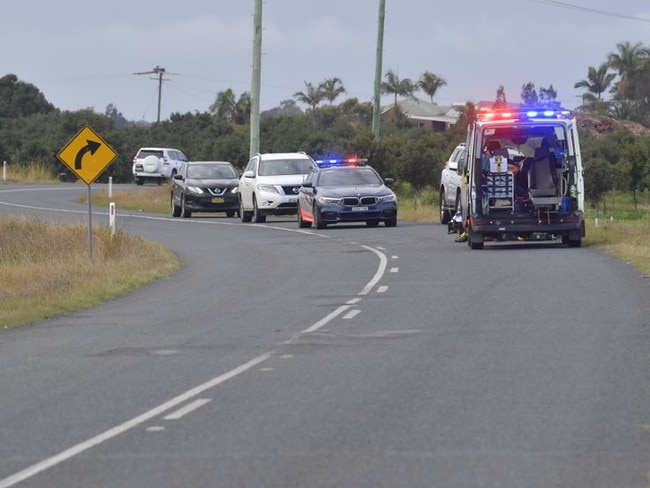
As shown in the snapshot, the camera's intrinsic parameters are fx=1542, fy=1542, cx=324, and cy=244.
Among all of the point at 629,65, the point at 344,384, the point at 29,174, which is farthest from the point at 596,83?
the point at 344,384

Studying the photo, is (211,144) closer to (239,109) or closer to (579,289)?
(239,109)

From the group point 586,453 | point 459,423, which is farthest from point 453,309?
point 586,453

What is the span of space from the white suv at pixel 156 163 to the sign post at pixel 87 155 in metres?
43.4

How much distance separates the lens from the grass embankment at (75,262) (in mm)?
19828

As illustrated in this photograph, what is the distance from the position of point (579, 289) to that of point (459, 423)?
9.78 metres

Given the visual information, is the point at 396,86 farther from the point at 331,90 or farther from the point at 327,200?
the point at 327,200

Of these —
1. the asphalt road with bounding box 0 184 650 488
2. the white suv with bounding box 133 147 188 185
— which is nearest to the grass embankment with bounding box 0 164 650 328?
the asphalt road with bounding box 0 184 650 488

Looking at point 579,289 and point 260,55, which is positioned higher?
point 260,55

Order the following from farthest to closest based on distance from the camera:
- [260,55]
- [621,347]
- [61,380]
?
[260,55], [621,347], [61,380]

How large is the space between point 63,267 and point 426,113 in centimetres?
12583

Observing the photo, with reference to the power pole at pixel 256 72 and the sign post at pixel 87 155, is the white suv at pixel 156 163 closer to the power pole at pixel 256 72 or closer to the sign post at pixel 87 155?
the power pole at pixel 256 72

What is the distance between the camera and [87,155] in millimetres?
25609

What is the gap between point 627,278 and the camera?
68.1ft

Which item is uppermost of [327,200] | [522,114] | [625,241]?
→ [522,114]
